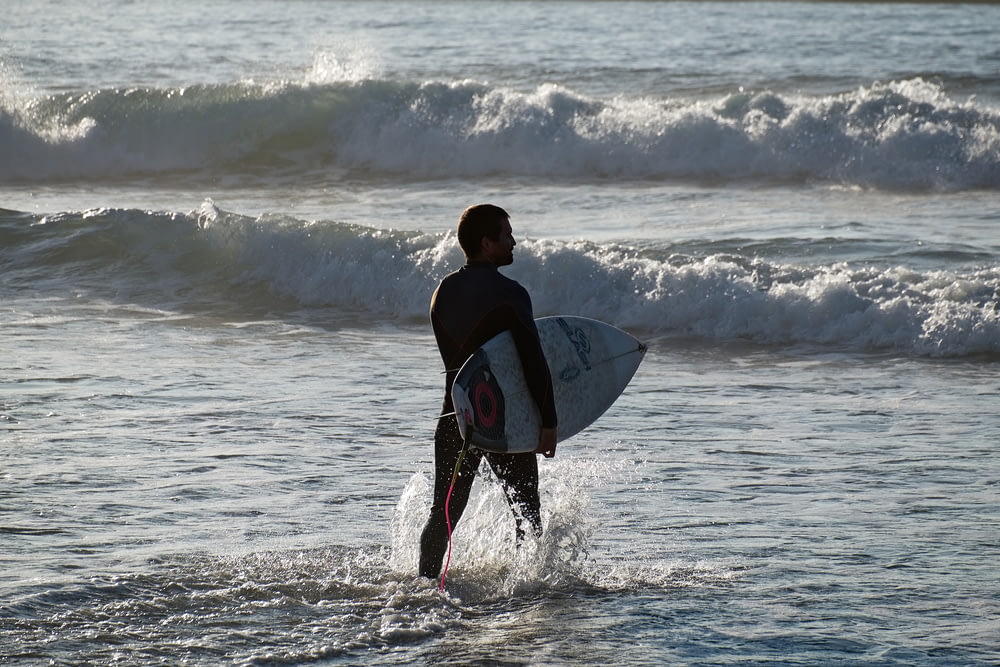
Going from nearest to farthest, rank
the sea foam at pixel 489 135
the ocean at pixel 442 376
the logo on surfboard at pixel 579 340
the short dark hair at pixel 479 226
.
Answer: the short dark hair at pixel 479 226 → the ocean at pixel 442 376 → the logo on surfboard at pixel 579 340 → the sea foam at pixel 489 135

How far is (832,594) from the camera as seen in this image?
5.10 metres

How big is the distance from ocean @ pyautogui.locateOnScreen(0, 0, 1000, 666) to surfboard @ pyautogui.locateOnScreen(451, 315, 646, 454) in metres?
0.46

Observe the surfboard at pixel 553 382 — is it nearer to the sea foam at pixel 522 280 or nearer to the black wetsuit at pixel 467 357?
the black wetsuit at pixel 467 357

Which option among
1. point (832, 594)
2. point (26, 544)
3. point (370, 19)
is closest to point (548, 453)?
point (832, 594)

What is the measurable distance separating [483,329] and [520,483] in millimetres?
651

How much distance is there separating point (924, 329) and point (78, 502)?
6497 millimetres

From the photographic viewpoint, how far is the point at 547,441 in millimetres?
4988

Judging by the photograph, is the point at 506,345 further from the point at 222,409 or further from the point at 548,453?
the point at 222,409

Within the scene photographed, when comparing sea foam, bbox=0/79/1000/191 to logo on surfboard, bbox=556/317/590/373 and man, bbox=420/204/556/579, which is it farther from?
man, bbox=420/204/556/579

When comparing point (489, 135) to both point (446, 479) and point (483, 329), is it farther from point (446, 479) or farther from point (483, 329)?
point (483, 329)

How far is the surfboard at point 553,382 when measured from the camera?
4.93 m

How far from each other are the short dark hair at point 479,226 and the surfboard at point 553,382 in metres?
0.35

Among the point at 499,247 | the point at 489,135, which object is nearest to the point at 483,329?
the point at 499,247

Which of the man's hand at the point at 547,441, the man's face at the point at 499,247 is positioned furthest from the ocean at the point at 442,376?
the man's face at the point at 499,247
